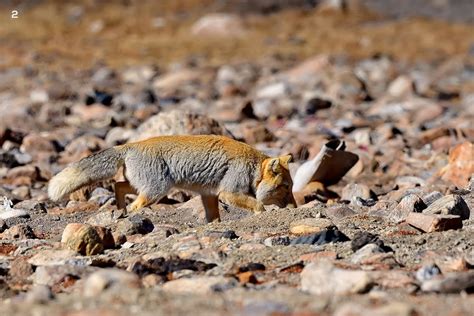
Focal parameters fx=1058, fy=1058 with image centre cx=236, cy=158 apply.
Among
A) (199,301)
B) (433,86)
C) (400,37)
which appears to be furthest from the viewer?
(400,37)

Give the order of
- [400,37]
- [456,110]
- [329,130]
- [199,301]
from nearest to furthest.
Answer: [199,301] < [329,130] < [456,110] < [400,37]

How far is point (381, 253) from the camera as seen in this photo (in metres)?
6.65

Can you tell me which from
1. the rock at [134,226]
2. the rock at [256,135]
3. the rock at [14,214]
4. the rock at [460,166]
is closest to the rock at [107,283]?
the rock at [134,226]

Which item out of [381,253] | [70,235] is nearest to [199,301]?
[381,253]

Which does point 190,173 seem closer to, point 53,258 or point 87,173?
point 87,173

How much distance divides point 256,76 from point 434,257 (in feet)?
53.7

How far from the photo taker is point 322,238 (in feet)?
23.8

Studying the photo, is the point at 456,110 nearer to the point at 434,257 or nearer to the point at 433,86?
the point at 433,86

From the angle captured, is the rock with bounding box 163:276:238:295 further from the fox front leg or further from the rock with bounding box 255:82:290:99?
the rock with bounding box 255:82:290:99

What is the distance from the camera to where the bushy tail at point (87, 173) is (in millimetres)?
8820

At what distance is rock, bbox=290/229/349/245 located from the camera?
7.23 m

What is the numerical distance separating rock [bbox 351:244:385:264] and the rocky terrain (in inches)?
0.6

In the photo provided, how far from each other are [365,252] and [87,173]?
3.07 m

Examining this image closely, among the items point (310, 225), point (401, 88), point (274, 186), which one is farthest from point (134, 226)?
point (401, 88)
